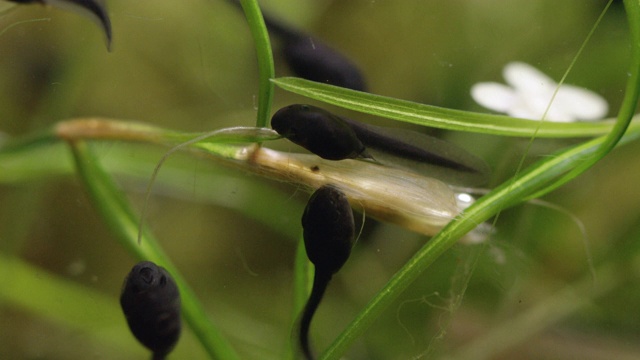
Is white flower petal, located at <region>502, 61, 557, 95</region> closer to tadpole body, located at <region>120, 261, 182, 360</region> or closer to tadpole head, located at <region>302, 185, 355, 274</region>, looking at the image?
tadpole head, located at <region>302, 185, 355, 274</region>

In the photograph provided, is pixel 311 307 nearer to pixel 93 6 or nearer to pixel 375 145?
pixel 375 145

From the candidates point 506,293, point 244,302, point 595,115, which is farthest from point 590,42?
point 244,302

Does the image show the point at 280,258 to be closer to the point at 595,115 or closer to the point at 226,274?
the point at 226,274

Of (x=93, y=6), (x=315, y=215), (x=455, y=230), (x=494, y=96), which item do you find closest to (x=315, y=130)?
(x=315, y=215)

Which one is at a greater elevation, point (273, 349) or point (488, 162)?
Answer: point (488, 162)

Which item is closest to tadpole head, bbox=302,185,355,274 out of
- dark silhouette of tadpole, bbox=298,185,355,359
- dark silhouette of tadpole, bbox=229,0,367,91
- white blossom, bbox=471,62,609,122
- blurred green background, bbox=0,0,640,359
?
dark silhouette of tadpole, bbox=298,185,355,359
